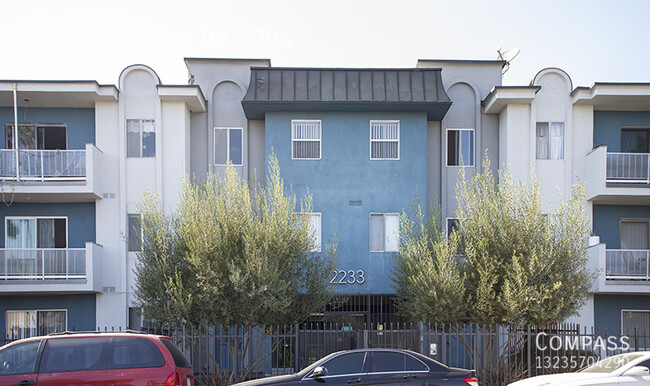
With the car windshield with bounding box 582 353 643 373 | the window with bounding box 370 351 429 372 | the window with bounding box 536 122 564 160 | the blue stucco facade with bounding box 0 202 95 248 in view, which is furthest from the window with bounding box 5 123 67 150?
the car windshield with bounding box 582 353 643 373

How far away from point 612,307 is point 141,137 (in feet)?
51.9

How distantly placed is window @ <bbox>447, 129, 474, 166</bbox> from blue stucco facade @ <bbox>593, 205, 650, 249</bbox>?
4.33 meters

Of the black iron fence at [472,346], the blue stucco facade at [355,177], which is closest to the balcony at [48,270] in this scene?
the black iron fence at [472,346]

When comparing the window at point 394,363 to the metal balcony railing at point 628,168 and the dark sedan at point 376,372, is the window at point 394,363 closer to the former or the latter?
the dark sedan at point 376,372

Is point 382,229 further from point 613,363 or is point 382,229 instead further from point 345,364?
point 613,363

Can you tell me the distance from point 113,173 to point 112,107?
2125 millimetres

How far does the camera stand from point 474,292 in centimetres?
1503

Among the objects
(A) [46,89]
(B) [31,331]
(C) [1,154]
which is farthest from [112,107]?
(B) [31,331]

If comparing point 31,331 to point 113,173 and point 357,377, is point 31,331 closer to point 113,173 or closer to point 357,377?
point 113,173

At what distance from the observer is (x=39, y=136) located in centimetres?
1981

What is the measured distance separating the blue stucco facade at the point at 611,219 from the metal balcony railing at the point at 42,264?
633 inches

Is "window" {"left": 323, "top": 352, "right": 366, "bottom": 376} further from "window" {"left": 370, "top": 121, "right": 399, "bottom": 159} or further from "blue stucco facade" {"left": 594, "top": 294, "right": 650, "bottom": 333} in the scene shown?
"blue stucco facade" {"left": 594, "top": 294, "right": 650, "bottom": 333}

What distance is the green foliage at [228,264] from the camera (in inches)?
565

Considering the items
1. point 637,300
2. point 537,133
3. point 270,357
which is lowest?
point 270,357
